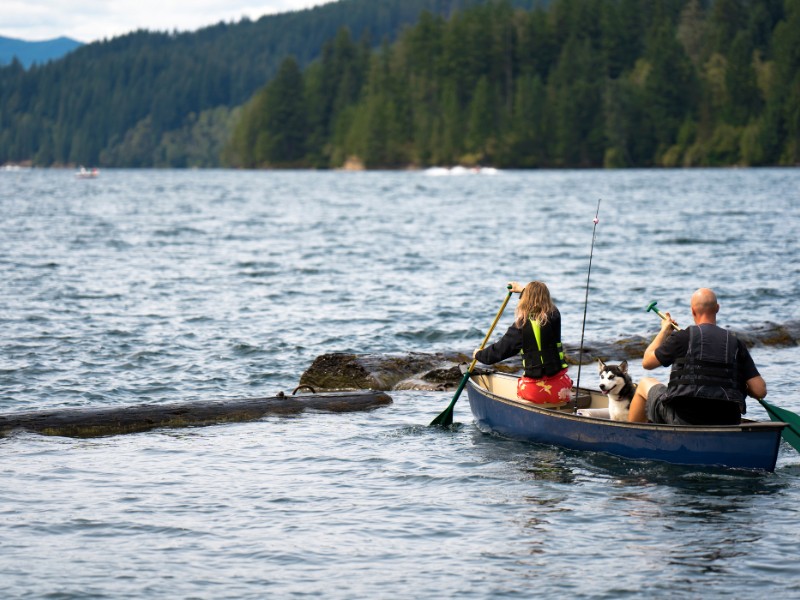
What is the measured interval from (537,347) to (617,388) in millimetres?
1216

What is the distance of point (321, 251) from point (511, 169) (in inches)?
4533

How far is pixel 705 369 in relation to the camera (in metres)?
11.4

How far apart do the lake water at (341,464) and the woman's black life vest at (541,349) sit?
2.94 feet

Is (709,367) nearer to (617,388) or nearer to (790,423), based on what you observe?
(617,388)

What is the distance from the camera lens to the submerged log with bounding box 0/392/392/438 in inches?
545

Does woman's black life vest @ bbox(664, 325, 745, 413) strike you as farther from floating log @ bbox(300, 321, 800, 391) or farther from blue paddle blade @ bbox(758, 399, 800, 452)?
floating log @ bbox(300, 321, 800, 391)

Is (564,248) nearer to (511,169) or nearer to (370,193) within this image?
(370,193)

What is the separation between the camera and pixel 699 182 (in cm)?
10131

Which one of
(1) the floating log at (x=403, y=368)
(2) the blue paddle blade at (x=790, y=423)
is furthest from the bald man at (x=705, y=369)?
(1) the floating log at (x=403, y=368)

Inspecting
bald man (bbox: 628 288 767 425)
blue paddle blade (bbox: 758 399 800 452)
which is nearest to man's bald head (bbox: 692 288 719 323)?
bald man (bbox: 628 288 767 425)

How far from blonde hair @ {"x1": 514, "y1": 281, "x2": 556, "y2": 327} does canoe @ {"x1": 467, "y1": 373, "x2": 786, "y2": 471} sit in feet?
3.25

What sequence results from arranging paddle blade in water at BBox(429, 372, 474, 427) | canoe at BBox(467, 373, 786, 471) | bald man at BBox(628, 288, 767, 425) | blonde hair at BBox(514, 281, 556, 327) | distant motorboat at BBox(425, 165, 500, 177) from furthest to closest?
distant motorboat at BBox(425, 165, 500, 177) < paddle blade in water at BBox(429, 372, 474, 427) < blonde hair at BBox(514, 281, 556, 327) < canoe at BBox(467, 373, 786, 471) < bald man at BBox(628, 288, 767, 425)

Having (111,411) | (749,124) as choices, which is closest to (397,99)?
(749,124)

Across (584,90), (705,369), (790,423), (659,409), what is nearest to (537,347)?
(659,409)
